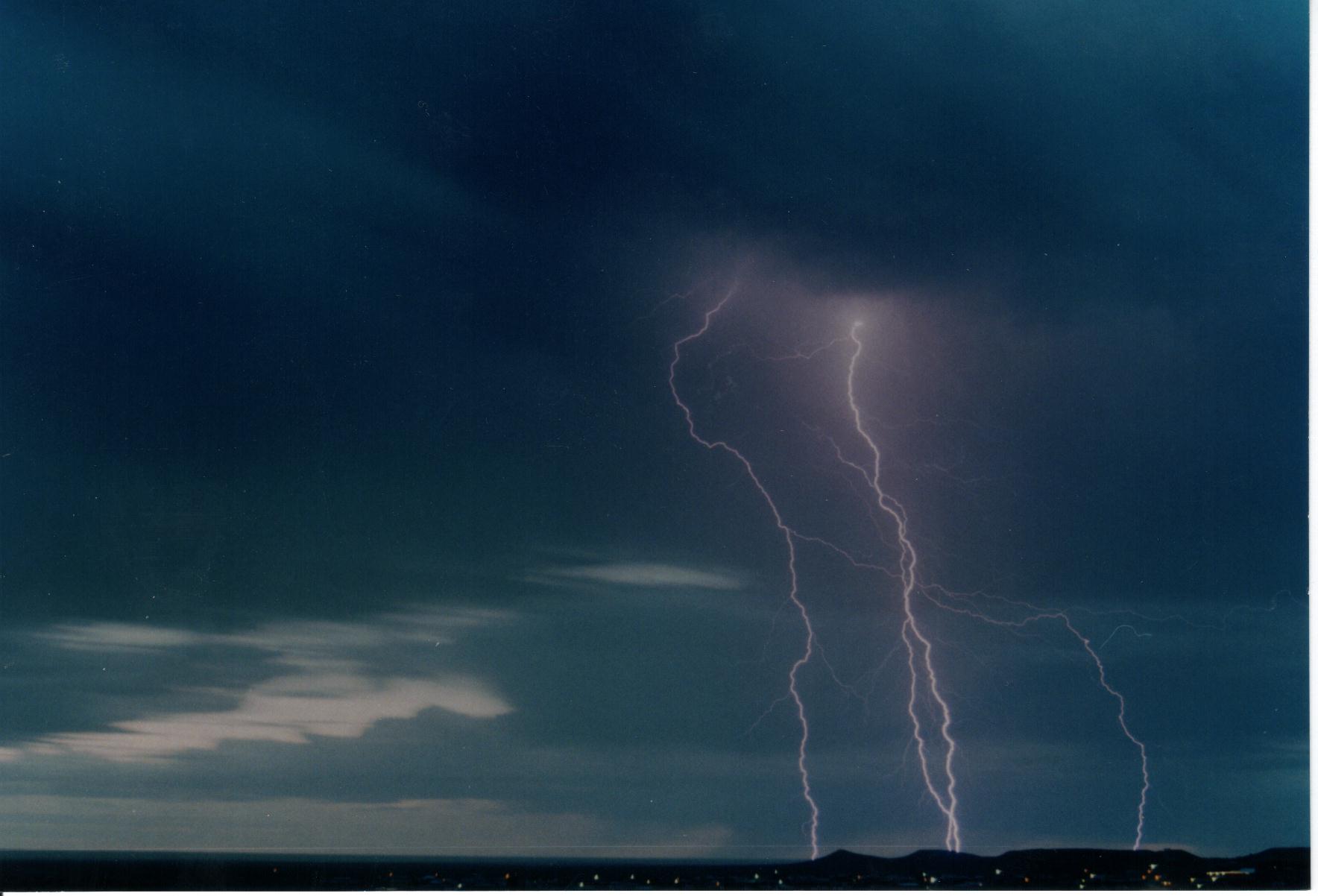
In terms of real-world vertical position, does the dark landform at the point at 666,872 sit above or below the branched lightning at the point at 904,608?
below

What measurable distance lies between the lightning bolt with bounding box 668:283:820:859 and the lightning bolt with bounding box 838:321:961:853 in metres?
0.53

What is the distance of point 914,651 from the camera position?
25.8 ft

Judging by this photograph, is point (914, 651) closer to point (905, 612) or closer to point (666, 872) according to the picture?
point (905, 612)

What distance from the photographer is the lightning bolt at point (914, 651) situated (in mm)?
7824

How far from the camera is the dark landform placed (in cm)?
764

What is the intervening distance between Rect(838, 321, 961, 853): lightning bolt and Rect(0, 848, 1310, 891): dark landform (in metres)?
0.30

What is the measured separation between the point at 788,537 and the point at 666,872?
208 centimetres

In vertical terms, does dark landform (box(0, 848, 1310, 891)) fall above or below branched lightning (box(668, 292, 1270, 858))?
below

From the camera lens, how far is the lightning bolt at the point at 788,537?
7.82 meters

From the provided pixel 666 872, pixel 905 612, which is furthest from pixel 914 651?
pixel 666 872

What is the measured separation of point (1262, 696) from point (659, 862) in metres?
3.73

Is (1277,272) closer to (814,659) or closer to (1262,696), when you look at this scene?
(1262,696)

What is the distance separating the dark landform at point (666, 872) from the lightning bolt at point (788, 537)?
15.4 inches

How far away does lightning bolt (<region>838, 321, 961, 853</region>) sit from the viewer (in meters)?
7.82
